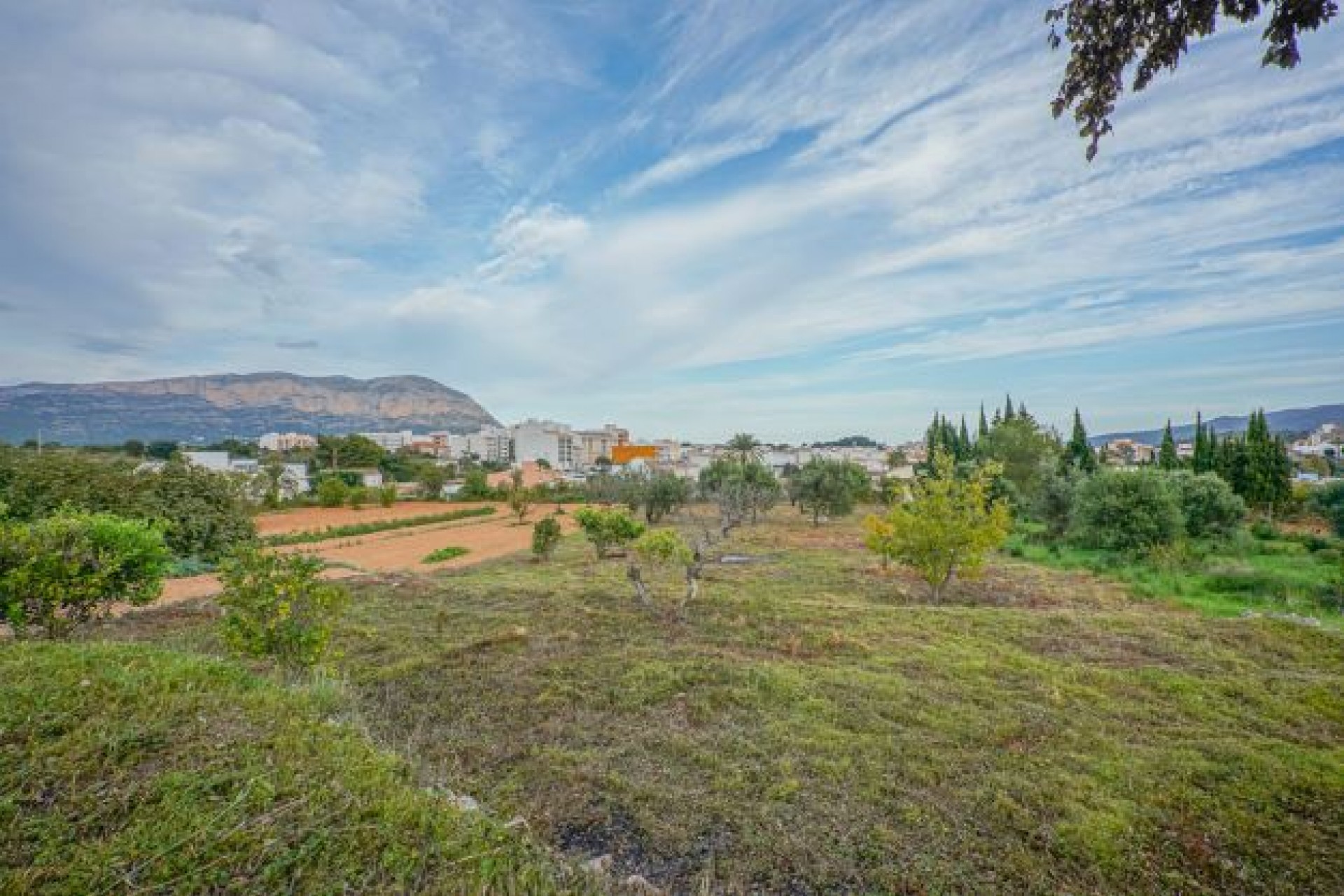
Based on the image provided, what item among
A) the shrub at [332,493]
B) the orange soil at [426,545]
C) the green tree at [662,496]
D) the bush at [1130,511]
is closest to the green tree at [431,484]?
the shrub at [332,493]

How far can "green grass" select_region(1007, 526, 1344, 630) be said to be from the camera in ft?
34.3

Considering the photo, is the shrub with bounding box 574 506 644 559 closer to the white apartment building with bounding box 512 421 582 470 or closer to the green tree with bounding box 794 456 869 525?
the green tree with bounding box 794 456 869 525

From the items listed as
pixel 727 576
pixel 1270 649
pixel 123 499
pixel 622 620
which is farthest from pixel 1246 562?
pixel 123 499

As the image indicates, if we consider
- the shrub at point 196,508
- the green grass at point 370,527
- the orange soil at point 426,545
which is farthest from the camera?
the green grass at point 370,527

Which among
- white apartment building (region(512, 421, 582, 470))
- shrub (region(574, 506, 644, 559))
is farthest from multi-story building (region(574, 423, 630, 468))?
shrub (region(574, 506, 644, 559))

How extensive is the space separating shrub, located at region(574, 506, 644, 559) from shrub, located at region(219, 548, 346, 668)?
10.1 metres

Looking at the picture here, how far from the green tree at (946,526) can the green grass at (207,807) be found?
9950 mm

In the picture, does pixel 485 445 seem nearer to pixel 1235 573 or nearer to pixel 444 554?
pixel 444 554

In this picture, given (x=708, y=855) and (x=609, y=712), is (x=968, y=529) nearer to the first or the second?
(x=609, y=712)

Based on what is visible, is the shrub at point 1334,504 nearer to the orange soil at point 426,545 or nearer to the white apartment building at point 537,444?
the orange soil at point 426,545

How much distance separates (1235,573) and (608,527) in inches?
589

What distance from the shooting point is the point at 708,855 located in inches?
130

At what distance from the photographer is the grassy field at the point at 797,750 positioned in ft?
7.91

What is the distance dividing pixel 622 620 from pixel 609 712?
11.4 feet
